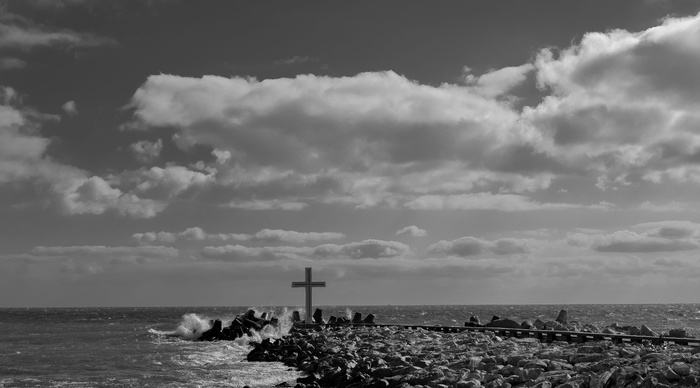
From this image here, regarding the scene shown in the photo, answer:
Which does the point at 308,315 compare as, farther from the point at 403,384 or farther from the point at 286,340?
the point at 403,384

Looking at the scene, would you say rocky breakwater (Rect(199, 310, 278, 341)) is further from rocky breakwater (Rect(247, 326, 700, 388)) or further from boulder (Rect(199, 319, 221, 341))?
rocky breakwater (Rect(247, 326, 700, 388))

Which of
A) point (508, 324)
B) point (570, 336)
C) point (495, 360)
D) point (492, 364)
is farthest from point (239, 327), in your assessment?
point (492, 364)

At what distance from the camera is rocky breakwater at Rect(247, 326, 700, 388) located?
599 inches

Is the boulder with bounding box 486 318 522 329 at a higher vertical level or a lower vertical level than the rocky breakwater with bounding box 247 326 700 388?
higher

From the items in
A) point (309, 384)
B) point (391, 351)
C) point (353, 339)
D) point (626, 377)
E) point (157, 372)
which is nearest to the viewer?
point (626, 377)

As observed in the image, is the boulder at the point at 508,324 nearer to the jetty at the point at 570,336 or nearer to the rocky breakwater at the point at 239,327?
the jetty at the point at 570,336

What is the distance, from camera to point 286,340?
120 feet

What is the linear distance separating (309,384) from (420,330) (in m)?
15.8

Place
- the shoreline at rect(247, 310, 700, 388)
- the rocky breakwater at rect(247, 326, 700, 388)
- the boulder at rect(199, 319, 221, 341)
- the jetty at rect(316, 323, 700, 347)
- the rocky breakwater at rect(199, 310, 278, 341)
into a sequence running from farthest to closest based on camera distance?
the boulder at rect(199, 319, 221, 341) → the rocky breakwater at rect(199, 310, 278, 341) → the jetty at rect(316, 323, 700, 347) → the shoreline at rect(247, 310, 700, 388) → the rocky breakwater at rect(247, 326, 700, 388)

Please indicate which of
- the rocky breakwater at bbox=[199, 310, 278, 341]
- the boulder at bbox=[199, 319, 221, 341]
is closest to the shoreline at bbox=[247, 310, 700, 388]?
the rocky breakwater at bbox=[199, 310, 278, 341]

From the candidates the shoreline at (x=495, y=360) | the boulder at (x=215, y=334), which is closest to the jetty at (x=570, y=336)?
the shoreline at (x=495, y=360)

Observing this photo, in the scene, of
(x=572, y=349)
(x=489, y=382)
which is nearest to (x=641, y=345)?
(x=572, y=349)

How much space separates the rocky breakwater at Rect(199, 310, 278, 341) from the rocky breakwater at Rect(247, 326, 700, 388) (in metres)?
20.4

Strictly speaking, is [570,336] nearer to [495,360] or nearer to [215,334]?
[495,360]
